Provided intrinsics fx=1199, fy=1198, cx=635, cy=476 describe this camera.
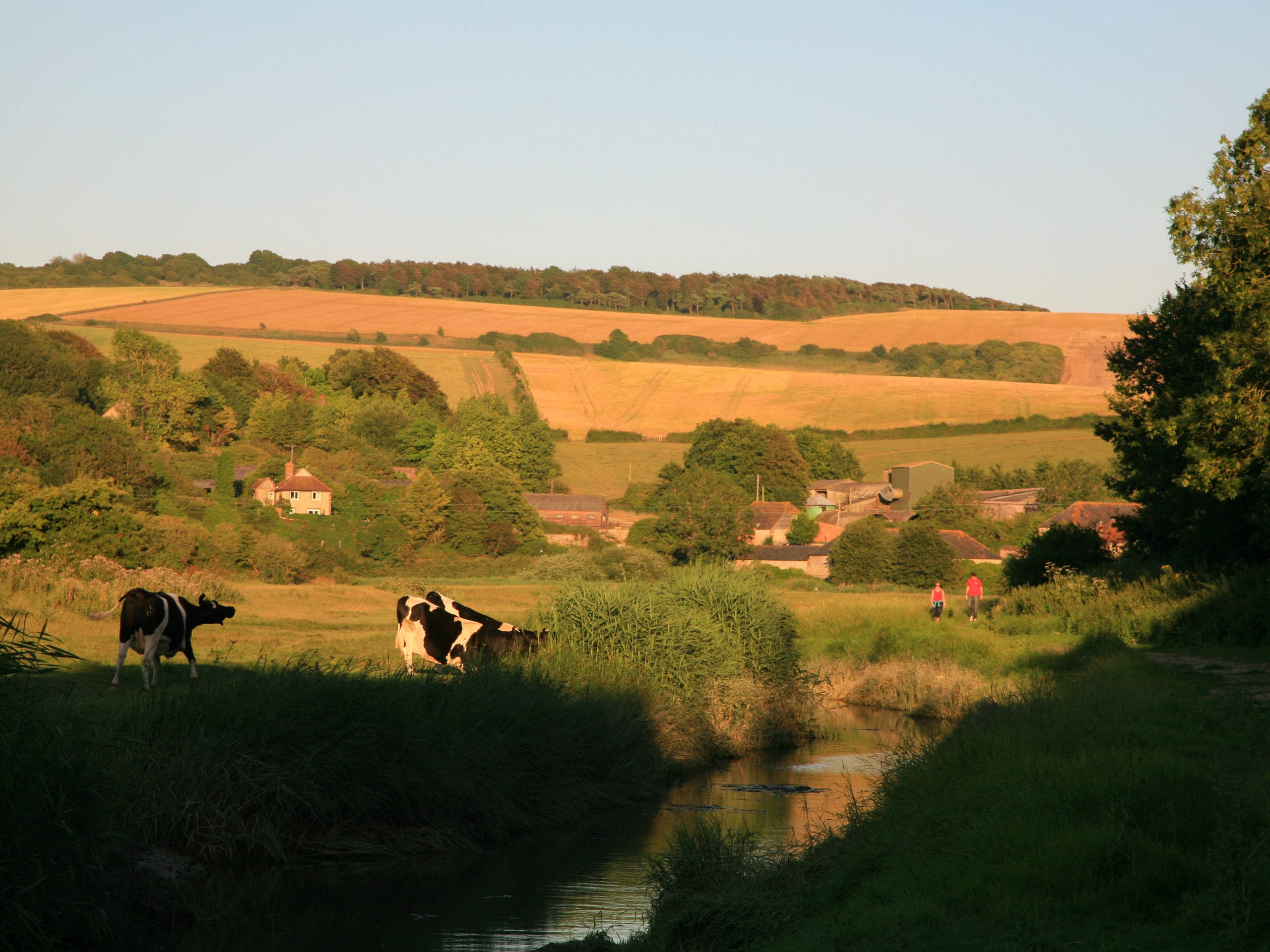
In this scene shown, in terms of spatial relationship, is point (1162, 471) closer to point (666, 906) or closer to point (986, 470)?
point (666, 906)

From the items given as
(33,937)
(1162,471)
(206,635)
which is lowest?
(206,635)

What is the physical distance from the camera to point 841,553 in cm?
6912

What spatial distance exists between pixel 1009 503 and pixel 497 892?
261 feet

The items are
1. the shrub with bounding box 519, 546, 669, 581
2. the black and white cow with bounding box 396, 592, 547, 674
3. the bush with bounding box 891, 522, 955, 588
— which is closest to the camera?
the black and white cow with bounding box 396, 592, 547, 674

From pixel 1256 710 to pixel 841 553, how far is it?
54191mm

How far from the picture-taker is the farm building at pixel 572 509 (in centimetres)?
8531

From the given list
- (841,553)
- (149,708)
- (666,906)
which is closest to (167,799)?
(149,708)

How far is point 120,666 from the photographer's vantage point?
16453 mm

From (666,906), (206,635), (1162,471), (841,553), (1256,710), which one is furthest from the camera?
(841,553)

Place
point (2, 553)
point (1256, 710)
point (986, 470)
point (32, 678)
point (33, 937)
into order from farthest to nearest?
point (986, 470)
point (2, 553)
point (1256, 710)
point (32, 678)
point (33, 937)

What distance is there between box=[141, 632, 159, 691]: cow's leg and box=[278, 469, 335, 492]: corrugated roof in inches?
2347

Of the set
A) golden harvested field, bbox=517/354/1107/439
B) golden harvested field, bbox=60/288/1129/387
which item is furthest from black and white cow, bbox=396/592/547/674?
golden harvested field, bbox=60/288/1129/387

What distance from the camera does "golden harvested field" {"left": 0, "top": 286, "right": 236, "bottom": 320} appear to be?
121312 mm

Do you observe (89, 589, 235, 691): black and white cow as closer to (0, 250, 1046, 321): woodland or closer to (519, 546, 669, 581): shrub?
(519, 546, 669, 581): shrub
